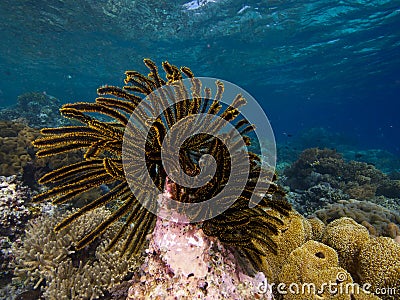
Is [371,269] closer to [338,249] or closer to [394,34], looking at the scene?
[338,249]

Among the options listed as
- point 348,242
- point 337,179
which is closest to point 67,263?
point 348,242

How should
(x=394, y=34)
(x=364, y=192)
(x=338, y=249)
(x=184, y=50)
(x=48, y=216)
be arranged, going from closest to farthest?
(x=338, y=249)
(x=48, y=216)
(x=364, y=192)
(x=394, y=34)
(x=184, y=50)

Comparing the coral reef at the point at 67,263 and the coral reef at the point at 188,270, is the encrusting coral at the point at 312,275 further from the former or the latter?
the coral reef at the point at 67,263

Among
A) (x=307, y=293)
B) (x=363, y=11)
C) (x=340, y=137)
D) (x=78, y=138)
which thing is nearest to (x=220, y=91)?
(x=78, y=138)

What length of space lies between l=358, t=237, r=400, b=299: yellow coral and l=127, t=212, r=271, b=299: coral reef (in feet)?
5.22

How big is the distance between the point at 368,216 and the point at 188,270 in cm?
619

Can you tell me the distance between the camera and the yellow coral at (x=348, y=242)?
356cm

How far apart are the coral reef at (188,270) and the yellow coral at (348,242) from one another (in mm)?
1660

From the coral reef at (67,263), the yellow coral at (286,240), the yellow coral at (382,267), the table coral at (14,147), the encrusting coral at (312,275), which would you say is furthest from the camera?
the table coral at (14,147)

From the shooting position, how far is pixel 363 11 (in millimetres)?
22453

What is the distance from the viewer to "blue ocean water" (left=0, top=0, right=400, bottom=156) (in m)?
23.0

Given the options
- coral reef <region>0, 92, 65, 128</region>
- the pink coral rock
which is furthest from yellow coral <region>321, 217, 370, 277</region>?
coral reef <region>0, 92, 65, 128</region>

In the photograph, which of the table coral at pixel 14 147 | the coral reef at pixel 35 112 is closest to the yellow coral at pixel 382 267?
the table coral at pixel 14 147

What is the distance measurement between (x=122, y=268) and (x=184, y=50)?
31.8m
